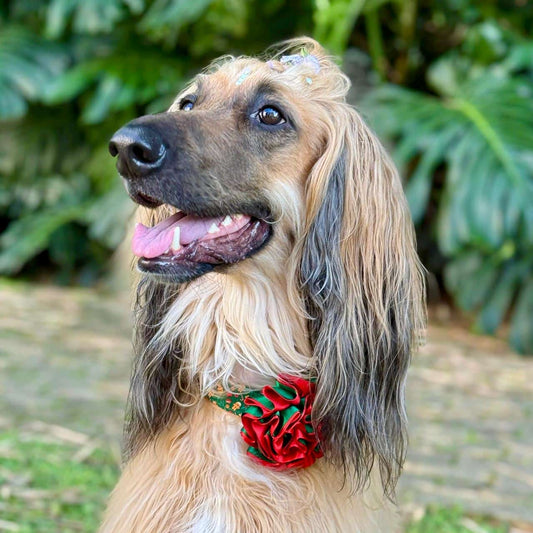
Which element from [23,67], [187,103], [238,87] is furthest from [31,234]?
[238,87]

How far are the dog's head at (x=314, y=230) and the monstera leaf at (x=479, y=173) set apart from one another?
3272 mm

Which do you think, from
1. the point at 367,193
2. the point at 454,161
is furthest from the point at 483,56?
the point at 367,193

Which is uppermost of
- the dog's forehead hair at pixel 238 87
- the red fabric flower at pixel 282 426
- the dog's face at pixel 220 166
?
the dog's forehead hair at pixel 238 87

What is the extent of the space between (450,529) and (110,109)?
4.87 metres

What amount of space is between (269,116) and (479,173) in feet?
11.8

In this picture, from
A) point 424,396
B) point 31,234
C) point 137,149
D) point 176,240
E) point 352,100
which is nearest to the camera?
point 137,149

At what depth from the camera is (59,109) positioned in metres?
8.10

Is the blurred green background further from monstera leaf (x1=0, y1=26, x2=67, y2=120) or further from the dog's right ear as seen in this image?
the dog's right ear

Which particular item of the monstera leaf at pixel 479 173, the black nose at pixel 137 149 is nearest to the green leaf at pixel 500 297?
the monstera leaf at pixel 479 173

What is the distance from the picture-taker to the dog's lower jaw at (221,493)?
7.02 ft

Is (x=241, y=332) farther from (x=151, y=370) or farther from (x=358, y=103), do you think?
(x=358, y=103)

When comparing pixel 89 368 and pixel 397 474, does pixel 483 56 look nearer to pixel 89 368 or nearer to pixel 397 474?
pixel 89 368

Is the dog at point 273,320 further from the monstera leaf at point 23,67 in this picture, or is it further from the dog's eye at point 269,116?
the monstera leaf at point 23,67

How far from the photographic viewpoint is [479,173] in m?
5.54
